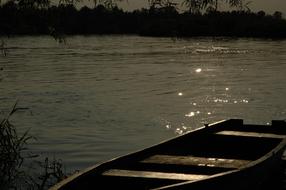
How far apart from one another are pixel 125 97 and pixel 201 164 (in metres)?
17.9

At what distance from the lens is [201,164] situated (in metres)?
9.25

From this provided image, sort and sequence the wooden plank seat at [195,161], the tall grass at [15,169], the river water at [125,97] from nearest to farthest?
the wooden plank seat at [195,161]
the tall grass at [15,169]
the river water at [125,97]

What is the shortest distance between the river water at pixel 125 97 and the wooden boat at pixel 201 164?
4.14 meters

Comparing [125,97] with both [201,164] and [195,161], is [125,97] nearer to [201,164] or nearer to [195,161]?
[195,161]

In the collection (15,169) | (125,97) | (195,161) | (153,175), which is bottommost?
(125,97)

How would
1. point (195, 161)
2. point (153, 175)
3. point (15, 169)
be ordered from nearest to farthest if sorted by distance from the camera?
point (153, 175) < point (195, 161) < point (15, 169)

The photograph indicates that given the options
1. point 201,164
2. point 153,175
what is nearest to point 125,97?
point 201,164

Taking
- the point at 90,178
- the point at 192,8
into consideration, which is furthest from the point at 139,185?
the point at 192,8

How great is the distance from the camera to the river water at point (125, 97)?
1811 cm

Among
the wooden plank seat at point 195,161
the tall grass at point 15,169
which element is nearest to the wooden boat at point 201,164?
the wooden plank seat at point 195,161

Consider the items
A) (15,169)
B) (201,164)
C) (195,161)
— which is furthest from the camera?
(15,169)

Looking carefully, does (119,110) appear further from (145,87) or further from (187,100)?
(145,87)

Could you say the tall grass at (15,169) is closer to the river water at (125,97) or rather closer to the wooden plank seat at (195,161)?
the river water at (125,97)

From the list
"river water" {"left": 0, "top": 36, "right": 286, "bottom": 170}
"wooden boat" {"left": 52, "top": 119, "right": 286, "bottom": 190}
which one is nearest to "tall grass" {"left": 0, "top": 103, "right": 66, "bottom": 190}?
"river water" {"left": 0, "top": 36, "right": 286, "bottom": 170}
